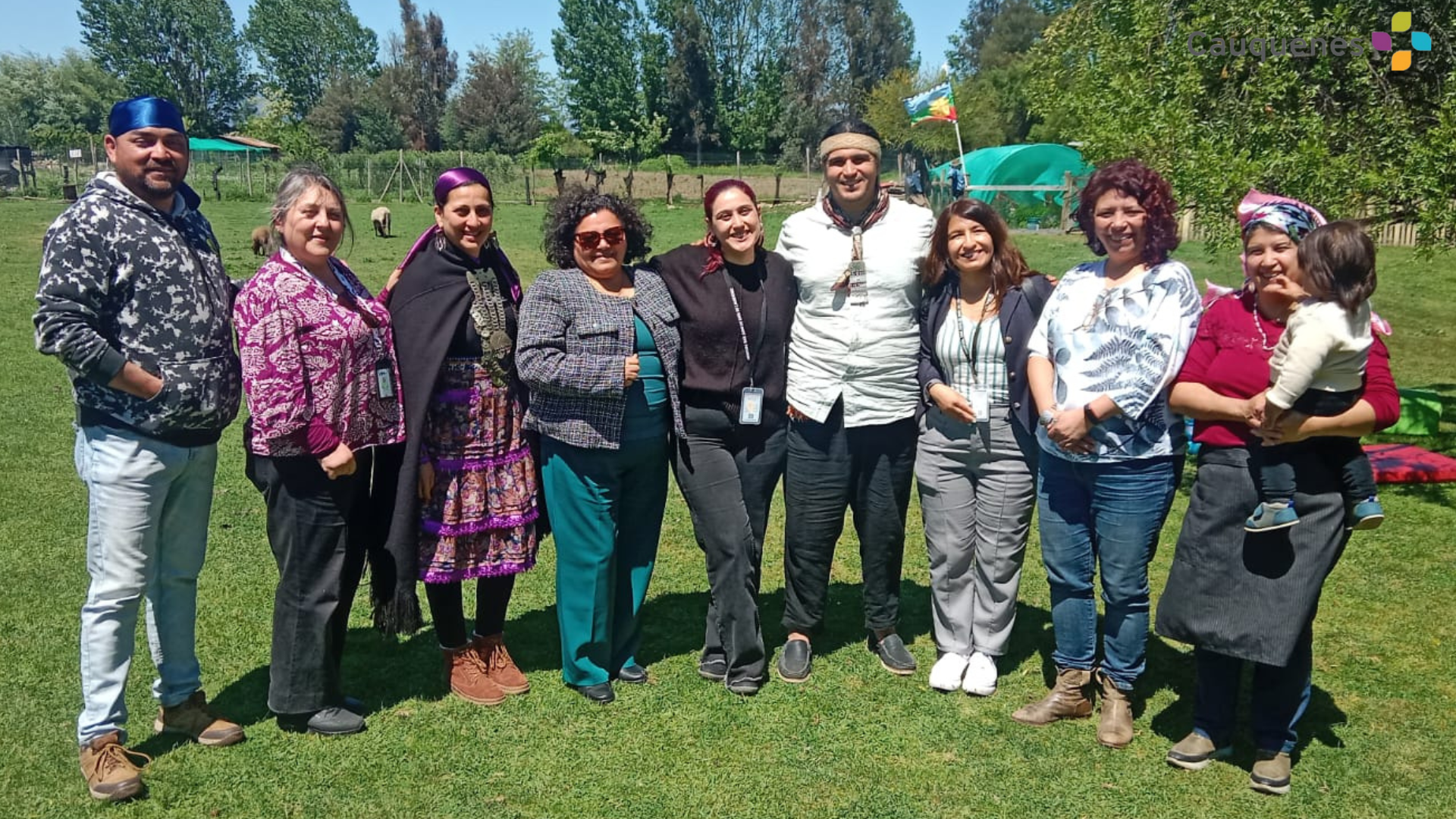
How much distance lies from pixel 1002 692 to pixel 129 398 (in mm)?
3280

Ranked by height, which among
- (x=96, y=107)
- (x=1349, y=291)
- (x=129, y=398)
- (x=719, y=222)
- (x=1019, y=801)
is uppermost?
(x=96, y=107)

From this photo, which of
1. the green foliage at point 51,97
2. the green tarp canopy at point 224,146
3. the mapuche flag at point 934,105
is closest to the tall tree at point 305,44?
the green foliage at point 51,97

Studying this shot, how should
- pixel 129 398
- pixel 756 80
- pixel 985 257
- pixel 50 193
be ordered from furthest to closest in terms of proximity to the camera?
pixel 756 80
pixel 50 193
pixel 985 257
pixel 129 398

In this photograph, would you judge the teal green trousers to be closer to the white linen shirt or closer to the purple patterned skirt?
the purple patterned skirt

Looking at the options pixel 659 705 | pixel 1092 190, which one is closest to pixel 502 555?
pixel 659 705

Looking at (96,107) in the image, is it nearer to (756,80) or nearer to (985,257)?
(756,80)

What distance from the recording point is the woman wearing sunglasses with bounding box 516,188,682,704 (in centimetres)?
386

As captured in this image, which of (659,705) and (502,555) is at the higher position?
(502,555)

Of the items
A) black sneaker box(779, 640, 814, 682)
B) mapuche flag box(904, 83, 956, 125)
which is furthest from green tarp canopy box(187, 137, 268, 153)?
black sneaker box(779, 640, 814, 682)

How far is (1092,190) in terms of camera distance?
3668 mm

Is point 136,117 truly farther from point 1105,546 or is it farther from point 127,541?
point 1105,546

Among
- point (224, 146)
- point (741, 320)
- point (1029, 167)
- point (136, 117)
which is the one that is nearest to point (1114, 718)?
point (741, 320)

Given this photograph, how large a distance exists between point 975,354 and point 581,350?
1.46 metres

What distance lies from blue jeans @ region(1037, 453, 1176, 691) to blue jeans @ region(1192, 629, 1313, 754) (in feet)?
0.81
